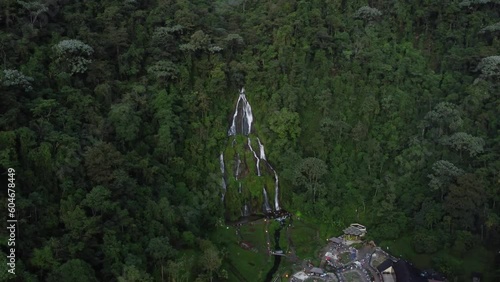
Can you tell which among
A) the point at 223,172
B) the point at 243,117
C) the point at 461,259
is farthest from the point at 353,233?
the point at 243,117

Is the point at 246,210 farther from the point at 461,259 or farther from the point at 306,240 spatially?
the point at 461,259

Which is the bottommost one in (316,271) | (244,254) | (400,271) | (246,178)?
(316,271)

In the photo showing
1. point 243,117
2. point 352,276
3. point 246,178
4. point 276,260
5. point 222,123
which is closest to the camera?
point 352,276

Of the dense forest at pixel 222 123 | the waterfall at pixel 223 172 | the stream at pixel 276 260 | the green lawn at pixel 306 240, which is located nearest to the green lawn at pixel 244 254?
the stream at pixel 276 260

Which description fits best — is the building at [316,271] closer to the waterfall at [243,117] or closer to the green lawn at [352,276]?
the green lawn at [352,276]

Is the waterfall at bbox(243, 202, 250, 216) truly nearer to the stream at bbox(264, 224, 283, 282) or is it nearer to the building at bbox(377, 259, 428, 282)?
the stream at bbox(264, 224, 283, 282)

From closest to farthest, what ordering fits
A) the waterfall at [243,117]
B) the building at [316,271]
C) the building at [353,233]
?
1. the building at [316,271]
2. the building at [353,233]
3. the waterfall at [243,117]
